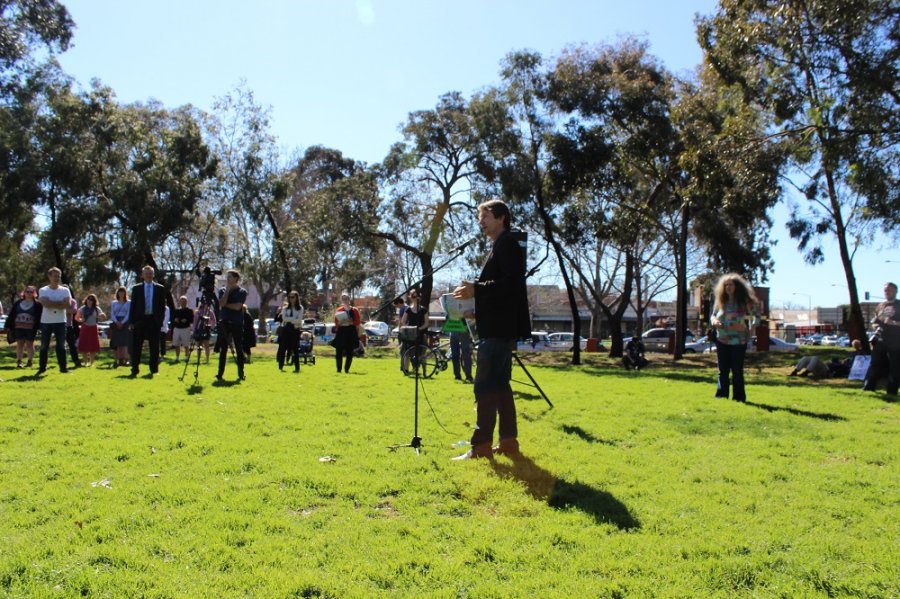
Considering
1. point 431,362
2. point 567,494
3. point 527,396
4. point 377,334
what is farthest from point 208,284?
point 377,334

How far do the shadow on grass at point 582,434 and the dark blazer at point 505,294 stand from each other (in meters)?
1.58

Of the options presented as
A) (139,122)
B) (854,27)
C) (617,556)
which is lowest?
(617,556)

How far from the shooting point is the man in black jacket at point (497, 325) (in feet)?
17.0

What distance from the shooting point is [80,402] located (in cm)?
793

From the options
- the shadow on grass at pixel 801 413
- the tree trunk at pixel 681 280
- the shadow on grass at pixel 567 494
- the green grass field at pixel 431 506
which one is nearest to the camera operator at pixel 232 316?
the green grass field at pixel 431 506

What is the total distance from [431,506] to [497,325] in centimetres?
166

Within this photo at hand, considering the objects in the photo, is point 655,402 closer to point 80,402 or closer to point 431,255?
point 80,402

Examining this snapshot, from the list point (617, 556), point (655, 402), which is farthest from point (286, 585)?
point (655, 402)

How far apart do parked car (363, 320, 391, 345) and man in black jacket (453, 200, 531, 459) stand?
118 ft

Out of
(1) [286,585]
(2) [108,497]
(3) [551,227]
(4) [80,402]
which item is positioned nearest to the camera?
(1) [286,585]

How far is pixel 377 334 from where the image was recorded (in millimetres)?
47875

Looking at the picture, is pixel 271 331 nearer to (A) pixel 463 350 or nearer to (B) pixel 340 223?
(B) pixel 340 223

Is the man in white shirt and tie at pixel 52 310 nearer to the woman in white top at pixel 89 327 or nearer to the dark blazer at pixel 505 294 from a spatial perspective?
the woman in white top at pixel 89 327

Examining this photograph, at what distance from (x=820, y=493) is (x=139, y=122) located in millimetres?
29788
